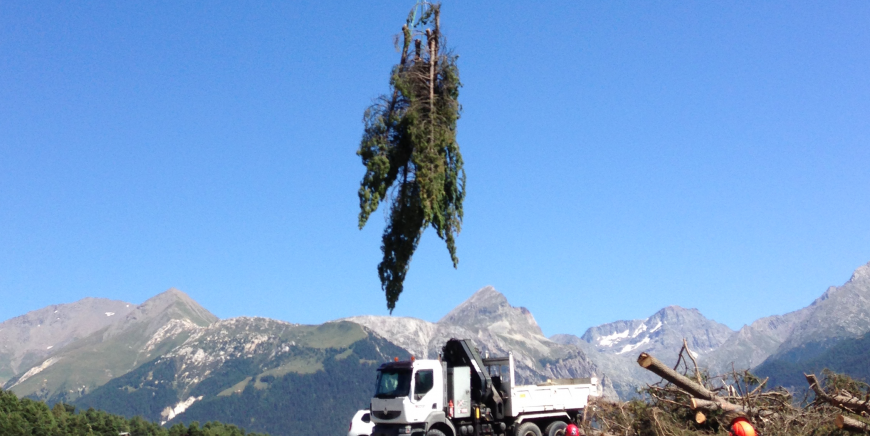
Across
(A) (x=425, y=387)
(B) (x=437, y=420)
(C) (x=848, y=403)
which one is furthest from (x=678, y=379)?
(A) (x=425, y=387)

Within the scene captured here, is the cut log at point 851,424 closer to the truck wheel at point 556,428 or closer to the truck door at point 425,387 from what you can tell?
the truck wheel at point 556,428

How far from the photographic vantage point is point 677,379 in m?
20.1

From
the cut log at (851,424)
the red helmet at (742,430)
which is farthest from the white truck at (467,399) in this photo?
the cut log at (851,424)

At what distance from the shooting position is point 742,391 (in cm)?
2005

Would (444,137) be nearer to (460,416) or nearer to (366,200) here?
(366,200)

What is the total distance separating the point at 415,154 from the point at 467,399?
289 inches

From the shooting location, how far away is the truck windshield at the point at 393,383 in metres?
20.8

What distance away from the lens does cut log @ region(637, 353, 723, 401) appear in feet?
65.0

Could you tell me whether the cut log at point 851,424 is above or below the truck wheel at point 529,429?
below

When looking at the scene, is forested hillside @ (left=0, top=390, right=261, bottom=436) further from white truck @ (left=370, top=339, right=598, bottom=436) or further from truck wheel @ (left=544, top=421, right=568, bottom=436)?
truck wheel @ (left=544, top=421, right=568, bottom=436)

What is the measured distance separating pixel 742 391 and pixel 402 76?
12800 mm

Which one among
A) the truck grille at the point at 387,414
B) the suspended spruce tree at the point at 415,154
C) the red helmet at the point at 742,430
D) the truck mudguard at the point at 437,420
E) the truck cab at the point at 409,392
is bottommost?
the red helmet at the point at 742,430

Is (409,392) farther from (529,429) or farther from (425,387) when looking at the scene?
(529,429)

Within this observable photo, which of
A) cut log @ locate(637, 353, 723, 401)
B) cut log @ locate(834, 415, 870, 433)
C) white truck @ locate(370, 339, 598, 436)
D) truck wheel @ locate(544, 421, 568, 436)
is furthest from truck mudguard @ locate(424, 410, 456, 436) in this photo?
cut log @ locate(834, 415, 870, 433)
